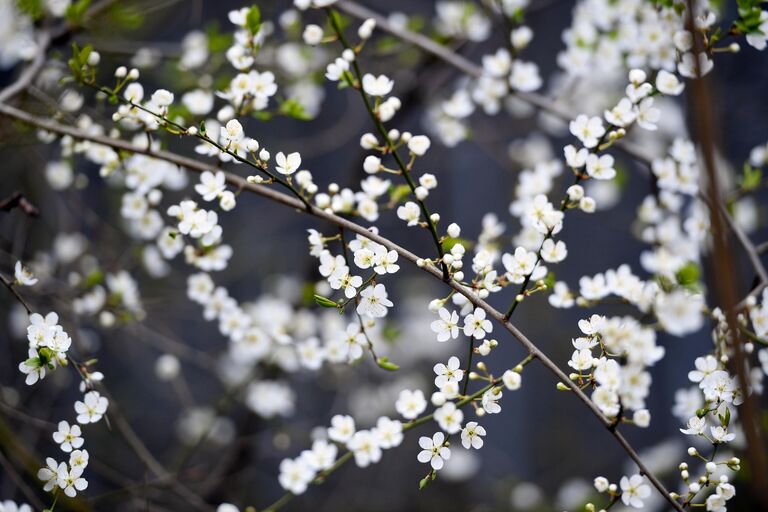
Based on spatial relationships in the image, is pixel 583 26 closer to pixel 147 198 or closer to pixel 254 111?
pixel 254 111

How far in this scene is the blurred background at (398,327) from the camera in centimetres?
272

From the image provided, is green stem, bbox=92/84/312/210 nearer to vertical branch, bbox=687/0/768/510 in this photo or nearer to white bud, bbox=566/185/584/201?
white bud, bbox=566/185/584/201

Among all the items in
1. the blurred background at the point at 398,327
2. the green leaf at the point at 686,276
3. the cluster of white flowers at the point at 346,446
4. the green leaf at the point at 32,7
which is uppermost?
the green leaf at the point at 32,7

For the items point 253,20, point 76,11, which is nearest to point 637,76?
point 253,20

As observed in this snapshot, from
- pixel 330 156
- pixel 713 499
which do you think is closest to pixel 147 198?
pixel 713 499

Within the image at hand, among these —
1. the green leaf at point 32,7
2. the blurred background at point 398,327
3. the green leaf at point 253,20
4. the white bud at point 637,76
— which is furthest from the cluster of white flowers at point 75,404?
the blurred background at point 398,327

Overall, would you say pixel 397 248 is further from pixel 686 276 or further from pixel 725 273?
pixel 686 276

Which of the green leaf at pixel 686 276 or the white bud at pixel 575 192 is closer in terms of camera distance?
the white bud at pixel 575 192

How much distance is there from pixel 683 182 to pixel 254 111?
3.29 feet

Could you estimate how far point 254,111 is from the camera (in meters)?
1.46

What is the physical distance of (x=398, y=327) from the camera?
8.89ft

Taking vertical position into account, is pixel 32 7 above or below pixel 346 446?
above

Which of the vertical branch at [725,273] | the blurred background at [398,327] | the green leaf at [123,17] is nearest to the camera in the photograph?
the vertical branch at [725,273]

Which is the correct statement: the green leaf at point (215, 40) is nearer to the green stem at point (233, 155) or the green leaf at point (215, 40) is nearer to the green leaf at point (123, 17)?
the green leaf at point (123, 17)
